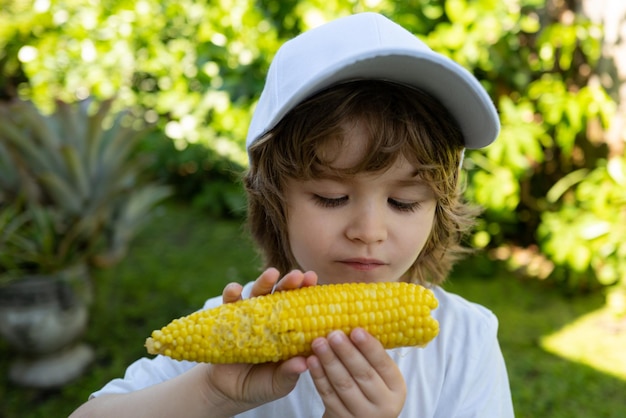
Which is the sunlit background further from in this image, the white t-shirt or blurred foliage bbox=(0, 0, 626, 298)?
the white t-shirt

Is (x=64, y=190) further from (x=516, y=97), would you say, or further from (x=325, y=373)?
(x=516, y=97)

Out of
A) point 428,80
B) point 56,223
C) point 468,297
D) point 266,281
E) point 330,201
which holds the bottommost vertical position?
point 468,297

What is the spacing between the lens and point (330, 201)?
1.29 m

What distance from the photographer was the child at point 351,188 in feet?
3.76

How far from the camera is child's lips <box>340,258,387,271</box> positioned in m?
1.29

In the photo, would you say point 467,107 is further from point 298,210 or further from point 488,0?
point 488,0

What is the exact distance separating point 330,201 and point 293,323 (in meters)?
0.30

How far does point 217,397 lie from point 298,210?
1.50 feet

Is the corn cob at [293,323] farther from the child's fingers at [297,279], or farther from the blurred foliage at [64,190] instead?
the blurred foliage at [64,190]

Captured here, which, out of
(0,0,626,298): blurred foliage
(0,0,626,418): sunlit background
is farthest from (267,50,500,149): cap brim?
(0,0,626,298): blurred foliage

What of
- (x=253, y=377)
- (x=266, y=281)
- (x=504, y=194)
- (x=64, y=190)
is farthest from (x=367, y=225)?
(x=504, y=194)

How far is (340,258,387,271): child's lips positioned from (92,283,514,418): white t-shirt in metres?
0.34

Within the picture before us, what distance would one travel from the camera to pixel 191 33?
5402mm

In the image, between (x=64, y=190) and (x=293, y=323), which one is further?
(x=64, y=190)
